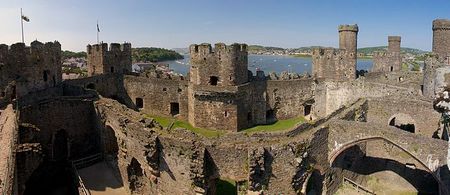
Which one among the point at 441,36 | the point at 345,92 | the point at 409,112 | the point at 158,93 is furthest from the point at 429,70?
the point at 158,93

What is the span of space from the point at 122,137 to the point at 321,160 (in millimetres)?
7888

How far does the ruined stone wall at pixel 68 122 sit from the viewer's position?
18.1 m

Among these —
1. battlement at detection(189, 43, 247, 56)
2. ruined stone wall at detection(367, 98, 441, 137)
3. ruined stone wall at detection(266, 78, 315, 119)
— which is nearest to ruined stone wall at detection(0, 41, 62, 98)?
battlement at detection(189, 43, 247, 56)

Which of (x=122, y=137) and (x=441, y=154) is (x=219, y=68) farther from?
(x=441, y=154)

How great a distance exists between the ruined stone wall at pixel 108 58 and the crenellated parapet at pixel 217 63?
7996mm

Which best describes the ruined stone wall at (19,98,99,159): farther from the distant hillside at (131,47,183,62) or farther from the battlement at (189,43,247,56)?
the distant hillside at (131,47,183,62)

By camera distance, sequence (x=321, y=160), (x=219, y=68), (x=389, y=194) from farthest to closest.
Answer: (x=219, y=68) → (x=389, y=194) → (x=321, y=160)

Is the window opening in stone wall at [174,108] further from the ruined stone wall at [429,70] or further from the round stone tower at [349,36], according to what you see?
the ruined stone wall at [429,70]

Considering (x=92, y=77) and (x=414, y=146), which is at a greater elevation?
(x=92, y=77)

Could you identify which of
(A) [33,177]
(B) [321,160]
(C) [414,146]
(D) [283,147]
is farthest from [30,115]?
(C) [414,146]

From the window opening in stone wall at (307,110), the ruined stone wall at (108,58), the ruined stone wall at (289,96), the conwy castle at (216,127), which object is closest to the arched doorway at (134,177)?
the conwy castle at (216,127)

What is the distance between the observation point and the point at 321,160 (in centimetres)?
1549

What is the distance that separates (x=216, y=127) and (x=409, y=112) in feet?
39.6

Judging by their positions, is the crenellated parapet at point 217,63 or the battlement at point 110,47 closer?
the crenellated parapet at point 217,63
